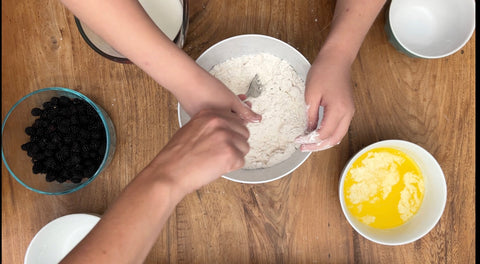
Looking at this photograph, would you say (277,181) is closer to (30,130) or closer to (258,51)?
(258,51)

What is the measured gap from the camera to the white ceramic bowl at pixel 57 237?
2.60 ft

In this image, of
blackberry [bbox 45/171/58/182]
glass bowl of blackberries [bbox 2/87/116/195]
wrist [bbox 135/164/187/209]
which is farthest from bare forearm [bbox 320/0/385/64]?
blackberry [bbox 45/171/58/182]

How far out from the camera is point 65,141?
0.78m

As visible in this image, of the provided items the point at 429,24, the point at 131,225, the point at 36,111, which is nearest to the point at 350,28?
the point at 429,24

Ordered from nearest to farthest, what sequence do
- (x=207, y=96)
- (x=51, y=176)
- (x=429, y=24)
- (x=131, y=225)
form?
(x=131, y=225)
(x=207, y=96)
(x=51, y=176)
(x=429, y=24)

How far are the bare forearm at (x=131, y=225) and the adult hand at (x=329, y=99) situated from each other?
0.29m

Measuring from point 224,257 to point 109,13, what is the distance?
21.6 inches

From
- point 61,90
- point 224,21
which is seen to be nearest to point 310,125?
point 224,21

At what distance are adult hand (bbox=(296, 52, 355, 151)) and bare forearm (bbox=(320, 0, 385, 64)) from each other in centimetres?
2

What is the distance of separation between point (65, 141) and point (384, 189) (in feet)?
2.24

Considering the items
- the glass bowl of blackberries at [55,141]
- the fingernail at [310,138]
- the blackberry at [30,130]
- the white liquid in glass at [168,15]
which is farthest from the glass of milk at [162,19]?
the fingernail at [310,138]

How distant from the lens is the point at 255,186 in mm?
845

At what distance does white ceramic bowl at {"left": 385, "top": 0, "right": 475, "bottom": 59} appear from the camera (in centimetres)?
84

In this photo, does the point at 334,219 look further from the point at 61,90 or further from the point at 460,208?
the point at 61,90
